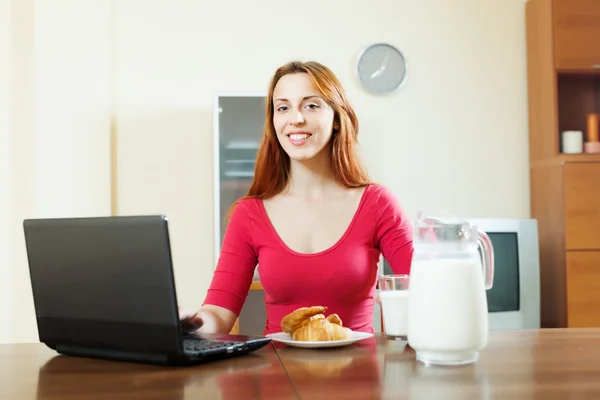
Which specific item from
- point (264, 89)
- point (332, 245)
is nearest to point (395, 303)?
point (332, 245)

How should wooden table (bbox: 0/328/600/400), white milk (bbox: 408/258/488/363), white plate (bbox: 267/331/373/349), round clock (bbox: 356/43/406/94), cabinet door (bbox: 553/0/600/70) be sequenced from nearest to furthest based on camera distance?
wooden table (bbox: 0/328/600/400), white milk (bbox: 408/258/488/363), white plate (bbox: 267/331/373/349), cabinet door (bbox: 553/0/600/70), round clock (bbox: 356/43/406/94)

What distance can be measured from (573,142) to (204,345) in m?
2.69

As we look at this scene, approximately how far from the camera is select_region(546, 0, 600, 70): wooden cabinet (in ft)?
11.0

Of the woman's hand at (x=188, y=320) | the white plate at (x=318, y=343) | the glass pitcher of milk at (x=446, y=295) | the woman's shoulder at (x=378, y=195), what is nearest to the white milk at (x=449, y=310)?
the glass pitcher of milk at (x=446, y=295)

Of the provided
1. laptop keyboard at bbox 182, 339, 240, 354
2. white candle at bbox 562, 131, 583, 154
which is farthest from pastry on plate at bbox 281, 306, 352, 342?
white candle at bbox 562, 131, 583, 154

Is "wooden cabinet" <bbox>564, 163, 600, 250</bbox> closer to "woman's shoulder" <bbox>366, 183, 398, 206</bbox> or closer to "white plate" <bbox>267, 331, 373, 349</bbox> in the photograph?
"woman's shoulder" <bbox>366, 183, 398, 206</bbox>

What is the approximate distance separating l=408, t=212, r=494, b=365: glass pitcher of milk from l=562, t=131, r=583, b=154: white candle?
252cm

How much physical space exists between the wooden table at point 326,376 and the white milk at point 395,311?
0.04 metres

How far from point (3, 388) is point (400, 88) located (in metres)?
2.91

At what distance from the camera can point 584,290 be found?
325 centimetres

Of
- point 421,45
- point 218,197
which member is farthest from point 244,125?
point 421,45

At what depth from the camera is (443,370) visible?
1031mm

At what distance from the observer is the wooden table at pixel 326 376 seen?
0.90 meters

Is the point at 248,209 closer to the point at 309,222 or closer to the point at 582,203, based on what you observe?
the point at 309,222
